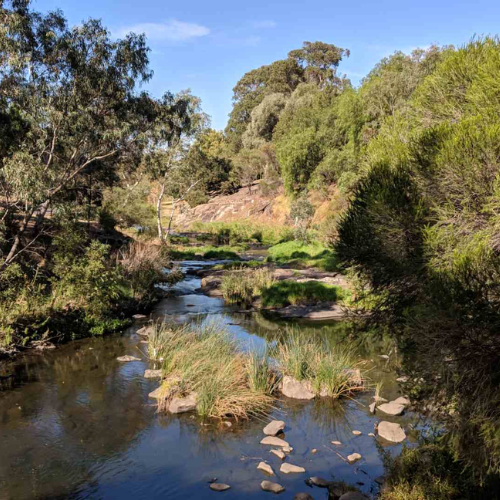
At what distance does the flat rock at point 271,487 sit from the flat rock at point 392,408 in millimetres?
4213

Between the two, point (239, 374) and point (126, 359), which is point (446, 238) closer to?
point (239, 374)

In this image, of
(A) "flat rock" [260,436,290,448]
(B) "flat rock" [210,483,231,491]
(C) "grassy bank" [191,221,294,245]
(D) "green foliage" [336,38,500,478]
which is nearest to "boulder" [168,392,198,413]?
(A) "flat rock" [260,436,290,448]

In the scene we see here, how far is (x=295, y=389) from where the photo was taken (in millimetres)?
12398

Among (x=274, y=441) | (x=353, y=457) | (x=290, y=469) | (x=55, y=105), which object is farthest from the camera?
(x=55, y=105)

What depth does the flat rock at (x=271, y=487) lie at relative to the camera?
827cm

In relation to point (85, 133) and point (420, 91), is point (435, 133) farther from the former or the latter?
point (85, 133)

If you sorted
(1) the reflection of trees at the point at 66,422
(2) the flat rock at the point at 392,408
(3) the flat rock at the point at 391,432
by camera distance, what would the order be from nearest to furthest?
(1) the reflection of trees at the point at 66,422, (3) the flat rock at the point at 391,432, (2) the flat rock at the point at 392,408

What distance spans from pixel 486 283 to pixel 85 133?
1624 centimetres

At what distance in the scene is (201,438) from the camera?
1028 centimetres

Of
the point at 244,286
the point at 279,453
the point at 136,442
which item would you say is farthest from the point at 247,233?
the point at 279,453

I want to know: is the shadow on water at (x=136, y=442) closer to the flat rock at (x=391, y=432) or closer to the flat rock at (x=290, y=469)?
the flat rock at (x=290, y=469)

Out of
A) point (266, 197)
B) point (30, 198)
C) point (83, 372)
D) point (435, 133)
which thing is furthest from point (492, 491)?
point (266, 197)

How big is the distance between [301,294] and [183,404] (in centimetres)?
1385

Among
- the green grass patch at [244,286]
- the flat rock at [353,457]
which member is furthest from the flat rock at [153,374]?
the green grass patch at [244,286]
